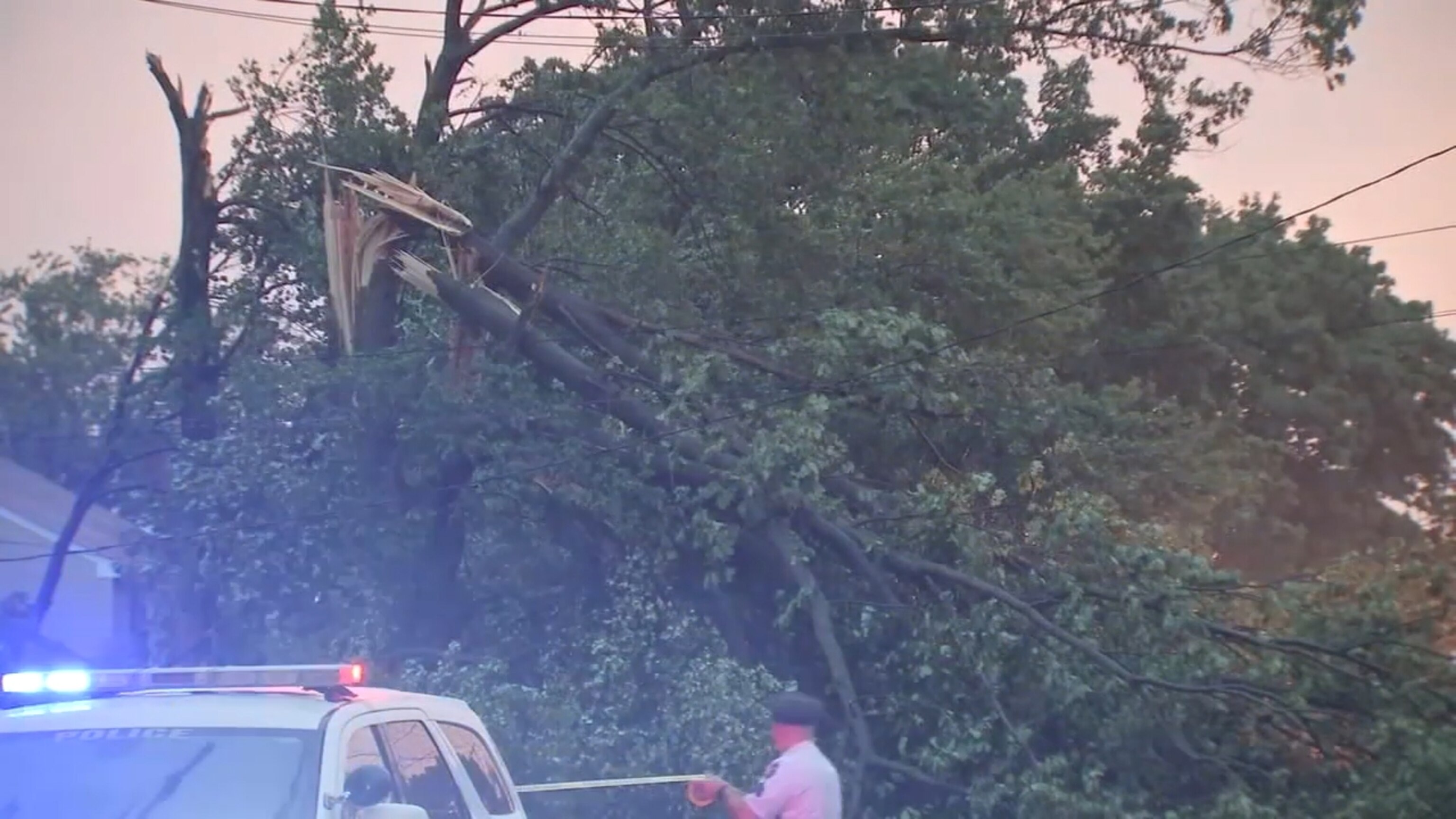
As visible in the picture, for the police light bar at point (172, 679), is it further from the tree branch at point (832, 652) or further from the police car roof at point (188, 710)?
the tree branch at point (832, 652)

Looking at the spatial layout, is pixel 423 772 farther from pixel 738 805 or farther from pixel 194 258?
pixel 194 258

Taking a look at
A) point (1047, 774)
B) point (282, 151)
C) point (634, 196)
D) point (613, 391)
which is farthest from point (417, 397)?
point (1047, 774)

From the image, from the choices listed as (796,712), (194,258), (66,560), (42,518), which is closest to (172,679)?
(796,712)

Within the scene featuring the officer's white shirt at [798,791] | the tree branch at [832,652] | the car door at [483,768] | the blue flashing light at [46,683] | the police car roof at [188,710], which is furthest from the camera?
the tree branch at [832,652]

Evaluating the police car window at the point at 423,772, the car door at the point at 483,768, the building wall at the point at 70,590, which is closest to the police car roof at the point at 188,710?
the police car window at the point at 423,772

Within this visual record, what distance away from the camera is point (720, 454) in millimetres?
12359

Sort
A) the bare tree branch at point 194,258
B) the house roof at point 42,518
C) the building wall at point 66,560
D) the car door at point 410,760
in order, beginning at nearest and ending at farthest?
the car door at point 410,760 → the bare tree branch at point 194,258 → the building wall at point 66,560 → the house roof at point 42,518

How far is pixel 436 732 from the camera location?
614 centimetres

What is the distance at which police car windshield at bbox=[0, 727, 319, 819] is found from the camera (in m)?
4.77

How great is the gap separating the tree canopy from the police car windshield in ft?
21.2

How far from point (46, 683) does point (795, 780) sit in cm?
272

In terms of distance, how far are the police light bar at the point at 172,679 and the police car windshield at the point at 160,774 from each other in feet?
0.94

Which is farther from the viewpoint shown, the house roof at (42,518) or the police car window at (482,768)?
the house roof at (42,518)

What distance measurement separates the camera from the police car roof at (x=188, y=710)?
502 cm
